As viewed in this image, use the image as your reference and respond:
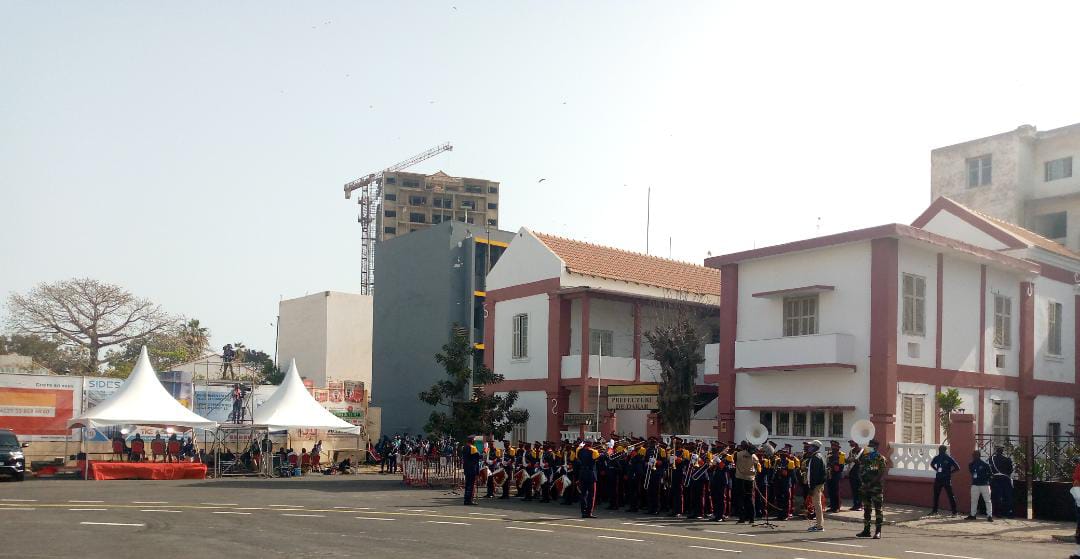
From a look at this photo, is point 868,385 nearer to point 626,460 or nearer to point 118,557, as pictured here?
point 626,460

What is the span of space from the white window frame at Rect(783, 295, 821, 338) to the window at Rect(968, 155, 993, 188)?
74.0 ft

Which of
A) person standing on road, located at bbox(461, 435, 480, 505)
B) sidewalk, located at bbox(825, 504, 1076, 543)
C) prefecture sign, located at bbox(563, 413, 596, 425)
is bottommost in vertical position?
sidewalk, located at bbox(825, 504, 1076, 543)

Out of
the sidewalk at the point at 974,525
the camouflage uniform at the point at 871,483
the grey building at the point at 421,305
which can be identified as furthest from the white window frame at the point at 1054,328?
the grey building at the point at 421,305

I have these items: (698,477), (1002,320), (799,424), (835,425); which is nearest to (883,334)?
(835,425)

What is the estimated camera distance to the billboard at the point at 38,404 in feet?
129

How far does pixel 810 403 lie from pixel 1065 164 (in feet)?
79.8

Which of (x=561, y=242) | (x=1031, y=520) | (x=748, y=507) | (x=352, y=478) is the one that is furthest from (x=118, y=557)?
(x=561, y=242)

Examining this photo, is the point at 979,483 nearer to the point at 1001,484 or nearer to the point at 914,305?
the point at 1001,484

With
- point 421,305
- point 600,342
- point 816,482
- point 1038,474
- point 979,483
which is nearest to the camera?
point 816,482

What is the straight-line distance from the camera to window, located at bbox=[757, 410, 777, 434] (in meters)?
29.7

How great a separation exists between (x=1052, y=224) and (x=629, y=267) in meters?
19.3

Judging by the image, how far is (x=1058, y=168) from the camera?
46.1 m

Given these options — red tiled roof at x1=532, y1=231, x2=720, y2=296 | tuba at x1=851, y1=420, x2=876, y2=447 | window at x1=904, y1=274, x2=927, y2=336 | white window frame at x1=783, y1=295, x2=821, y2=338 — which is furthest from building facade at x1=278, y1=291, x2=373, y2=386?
tuba at x1=851, y1=420, x2=876, y2=447

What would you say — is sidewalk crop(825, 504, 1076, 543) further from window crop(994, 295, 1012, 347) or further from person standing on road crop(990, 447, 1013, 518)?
window crop(994, 295, 1012, 347)
